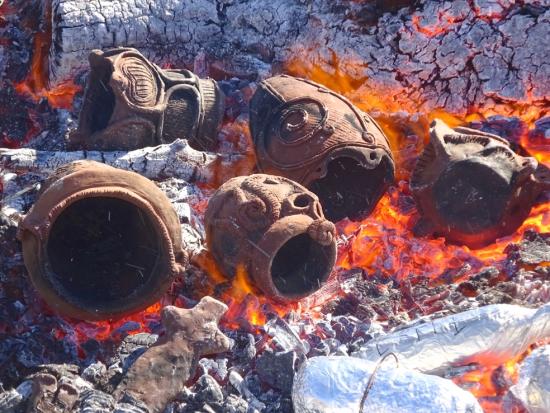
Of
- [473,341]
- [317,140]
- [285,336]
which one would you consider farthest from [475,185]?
[285,336]

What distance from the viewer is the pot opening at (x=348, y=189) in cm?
482

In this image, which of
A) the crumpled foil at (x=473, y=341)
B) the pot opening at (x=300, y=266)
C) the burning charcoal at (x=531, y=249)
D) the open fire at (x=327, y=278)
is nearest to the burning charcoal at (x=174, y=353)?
the open fire at (x=327, y=278)

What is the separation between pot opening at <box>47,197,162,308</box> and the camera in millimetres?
Result: 3863

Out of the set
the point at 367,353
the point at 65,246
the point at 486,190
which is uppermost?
the point at 486,190

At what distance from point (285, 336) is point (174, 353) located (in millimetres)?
583

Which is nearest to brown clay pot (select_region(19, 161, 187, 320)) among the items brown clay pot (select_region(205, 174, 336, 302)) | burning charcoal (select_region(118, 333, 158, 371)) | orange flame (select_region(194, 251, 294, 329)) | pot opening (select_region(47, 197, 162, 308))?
pot opening (select_region(47, 197, 162, 308))

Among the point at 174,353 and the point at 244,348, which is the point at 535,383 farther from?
the point at 174,353

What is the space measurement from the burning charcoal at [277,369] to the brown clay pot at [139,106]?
1888mm

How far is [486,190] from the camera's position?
443cm

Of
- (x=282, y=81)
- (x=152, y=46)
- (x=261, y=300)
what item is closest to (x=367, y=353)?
(x=261, y=300)

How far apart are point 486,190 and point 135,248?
78.9 inches

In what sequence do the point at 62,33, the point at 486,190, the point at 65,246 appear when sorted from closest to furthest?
the point at 65,246, the point at 486,190, the point at 62,33

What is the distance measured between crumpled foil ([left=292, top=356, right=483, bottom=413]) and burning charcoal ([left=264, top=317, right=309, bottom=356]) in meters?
0.46

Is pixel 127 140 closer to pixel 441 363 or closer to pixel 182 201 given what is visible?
pixel 182 201
